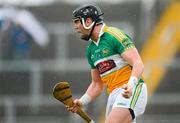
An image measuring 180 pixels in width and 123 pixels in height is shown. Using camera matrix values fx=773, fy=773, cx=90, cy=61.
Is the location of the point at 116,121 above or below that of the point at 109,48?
below

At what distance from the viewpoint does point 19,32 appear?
15.1 metres

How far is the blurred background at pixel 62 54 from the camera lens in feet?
47.8

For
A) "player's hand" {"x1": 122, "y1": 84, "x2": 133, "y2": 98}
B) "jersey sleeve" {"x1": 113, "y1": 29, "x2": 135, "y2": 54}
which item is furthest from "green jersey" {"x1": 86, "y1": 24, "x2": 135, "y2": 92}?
"player's hand" {"x1": 122, "y1": 84, "x2": 133, "y2": 98}

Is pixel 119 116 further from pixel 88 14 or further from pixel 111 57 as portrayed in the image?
pixel 88 14

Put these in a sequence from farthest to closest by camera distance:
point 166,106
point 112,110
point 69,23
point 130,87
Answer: point 69,23, point 166,106, point 112,110, point 130,87

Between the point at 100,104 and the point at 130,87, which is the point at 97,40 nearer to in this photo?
the point at 130,87


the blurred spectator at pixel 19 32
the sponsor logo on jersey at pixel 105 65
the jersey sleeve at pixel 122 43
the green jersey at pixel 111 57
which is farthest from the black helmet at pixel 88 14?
the blurred spectator at pixel 19 32

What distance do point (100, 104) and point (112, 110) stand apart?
6523mm

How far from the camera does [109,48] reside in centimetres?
821

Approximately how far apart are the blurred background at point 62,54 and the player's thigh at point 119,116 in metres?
6.26

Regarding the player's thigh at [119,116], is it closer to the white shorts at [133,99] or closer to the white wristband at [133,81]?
the white shorts at [133,99]

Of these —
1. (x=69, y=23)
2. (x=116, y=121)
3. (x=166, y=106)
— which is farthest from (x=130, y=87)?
(x=69, y=23)

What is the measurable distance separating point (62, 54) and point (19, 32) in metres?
0.95

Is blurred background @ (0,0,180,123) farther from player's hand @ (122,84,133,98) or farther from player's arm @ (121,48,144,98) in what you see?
player's hand @ (122,84,133,98)
